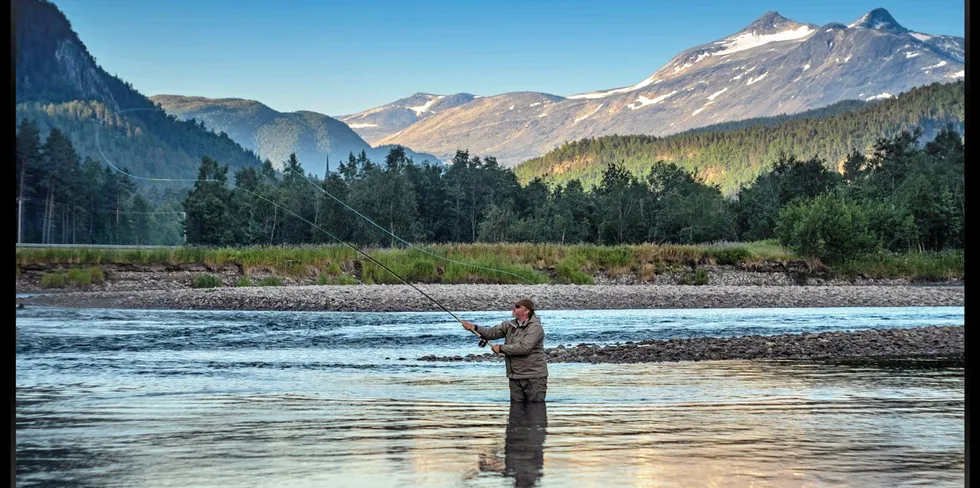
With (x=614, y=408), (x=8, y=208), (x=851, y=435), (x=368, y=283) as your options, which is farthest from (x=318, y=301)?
(x=8, y=208)

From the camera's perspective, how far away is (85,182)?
84.0 m

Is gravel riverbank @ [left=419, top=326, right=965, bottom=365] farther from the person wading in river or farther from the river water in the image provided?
the person wading in river

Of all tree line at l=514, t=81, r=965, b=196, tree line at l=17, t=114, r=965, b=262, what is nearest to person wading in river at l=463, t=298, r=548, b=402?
tree line at l=17, t=114, r=965, b=262

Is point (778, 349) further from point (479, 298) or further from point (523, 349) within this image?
point (479, 298)

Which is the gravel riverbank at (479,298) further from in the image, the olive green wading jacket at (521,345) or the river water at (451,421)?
the olive green wading jacket at (521,345)

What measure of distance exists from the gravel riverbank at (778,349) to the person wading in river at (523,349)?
6.22 m

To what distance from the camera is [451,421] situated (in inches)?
437

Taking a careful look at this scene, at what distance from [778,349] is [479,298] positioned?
18.9 metres

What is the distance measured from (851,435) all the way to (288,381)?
26.9 ft

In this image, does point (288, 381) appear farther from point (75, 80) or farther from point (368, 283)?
point (75, 80)

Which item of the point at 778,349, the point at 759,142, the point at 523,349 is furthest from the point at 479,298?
the point at 759,142

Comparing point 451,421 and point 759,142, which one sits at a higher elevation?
point 759,142

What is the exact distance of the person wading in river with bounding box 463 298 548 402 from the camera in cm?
1118

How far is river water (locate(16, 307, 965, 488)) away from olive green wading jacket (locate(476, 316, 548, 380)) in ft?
1.40
